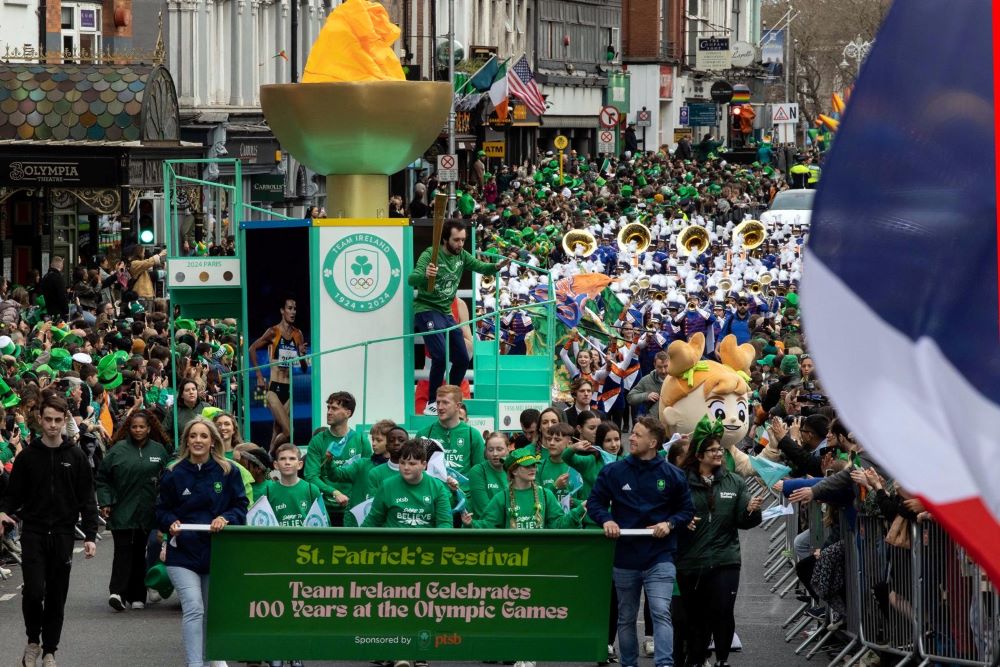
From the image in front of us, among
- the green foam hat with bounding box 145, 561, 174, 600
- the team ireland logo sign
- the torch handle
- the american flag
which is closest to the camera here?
the green foam hat with bounding box 145, 561, 174, 600

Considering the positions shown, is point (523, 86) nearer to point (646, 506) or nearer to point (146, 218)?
point (146, 218)

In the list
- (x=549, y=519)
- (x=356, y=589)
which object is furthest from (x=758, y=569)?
(x=356, y=589)

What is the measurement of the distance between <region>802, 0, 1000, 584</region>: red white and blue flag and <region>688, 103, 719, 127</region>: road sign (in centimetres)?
8524

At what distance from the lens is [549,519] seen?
11.8 metres

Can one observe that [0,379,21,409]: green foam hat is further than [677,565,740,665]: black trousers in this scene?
Yes

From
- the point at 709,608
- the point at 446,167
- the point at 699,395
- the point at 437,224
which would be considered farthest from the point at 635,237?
the point at 709,608

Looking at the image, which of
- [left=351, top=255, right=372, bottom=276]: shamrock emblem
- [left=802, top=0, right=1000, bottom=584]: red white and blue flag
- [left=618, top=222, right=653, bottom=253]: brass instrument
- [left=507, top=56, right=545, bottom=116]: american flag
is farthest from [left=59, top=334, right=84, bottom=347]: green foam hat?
[left=507, top=56, right=545, bottom=116]: american flag

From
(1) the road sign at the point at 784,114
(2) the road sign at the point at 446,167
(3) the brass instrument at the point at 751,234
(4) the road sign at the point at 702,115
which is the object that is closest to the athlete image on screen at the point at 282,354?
(3) the brass instrument at the point at 751,234

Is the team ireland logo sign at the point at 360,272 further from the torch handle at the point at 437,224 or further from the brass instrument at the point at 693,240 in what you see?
the brass instrument at the point at 693,240

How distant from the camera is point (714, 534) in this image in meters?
11.2

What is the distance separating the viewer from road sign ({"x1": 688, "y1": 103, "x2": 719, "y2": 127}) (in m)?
89.8

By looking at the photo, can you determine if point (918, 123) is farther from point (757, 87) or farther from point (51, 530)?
point (757, 87)

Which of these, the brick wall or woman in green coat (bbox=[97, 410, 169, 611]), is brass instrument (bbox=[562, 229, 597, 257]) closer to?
woman in green coat (bbox=[97, 410, 169, 611])

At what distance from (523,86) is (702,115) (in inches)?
1369
